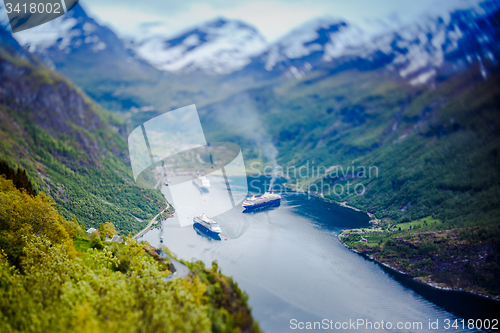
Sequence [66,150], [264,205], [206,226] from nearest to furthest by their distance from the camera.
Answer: [206,226] → [66,150] → [264,205]

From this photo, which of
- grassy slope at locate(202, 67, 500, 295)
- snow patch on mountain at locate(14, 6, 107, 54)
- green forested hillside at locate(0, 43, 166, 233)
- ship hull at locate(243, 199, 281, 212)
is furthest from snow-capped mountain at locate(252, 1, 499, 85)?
snow patch on mountain at locate(14, 6, 107, 54)

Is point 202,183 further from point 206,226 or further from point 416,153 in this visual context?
point 416,153

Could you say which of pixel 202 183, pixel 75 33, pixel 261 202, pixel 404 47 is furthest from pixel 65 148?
pixel 75 33

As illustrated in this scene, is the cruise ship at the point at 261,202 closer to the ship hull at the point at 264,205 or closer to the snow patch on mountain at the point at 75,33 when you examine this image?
the ship hull at the point at 264,205

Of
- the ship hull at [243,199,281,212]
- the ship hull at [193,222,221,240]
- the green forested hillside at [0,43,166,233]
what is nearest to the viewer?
the green forested hillside at [0,43,166,233]

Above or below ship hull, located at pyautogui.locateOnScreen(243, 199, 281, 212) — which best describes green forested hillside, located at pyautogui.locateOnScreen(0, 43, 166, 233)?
above

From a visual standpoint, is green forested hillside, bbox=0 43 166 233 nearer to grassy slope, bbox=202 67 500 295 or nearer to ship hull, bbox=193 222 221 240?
ship hull, bbox=193 222 221 240

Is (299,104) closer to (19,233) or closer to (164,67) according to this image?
(19,233)

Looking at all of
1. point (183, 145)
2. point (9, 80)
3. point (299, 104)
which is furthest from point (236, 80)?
point (9, 80)
